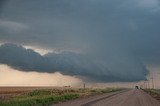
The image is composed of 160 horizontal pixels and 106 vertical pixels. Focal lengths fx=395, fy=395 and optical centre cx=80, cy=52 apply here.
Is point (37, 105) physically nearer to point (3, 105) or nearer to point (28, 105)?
point (28, 105)

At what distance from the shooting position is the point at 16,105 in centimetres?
4328

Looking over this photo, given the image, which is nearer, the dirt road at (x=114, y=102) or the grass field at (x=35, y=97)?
the grass field at (x=35, y=97)

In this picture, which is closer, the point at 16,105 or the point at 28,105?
the point at 16,105

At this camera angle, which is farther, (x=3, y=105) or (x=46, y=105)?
(x=46, y=105)

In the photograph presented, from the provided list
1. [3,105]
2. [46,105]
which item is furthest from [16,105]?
[46,105]

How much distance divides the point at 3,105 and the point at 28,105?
4902mm

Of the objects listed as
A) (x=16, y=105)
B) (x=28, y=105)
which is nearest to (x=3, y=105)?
(x=16, y=105)

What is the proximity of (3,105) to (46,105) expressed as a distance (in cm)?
773

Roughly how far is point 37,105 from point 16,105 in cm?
384

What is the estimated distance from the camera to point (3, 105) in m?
41.7

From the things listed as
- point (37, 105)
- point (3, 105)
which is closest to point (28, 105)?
point (37, 105)

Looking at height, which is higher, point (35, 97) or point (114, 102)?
point (35, 97)

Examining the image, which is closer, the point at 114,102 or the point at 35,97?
the point at 114,102

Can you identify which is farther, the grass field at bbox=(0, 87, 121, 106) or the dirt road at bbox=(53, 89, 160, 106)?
the dirt road at bbox=(53, 89, 160, 106)
